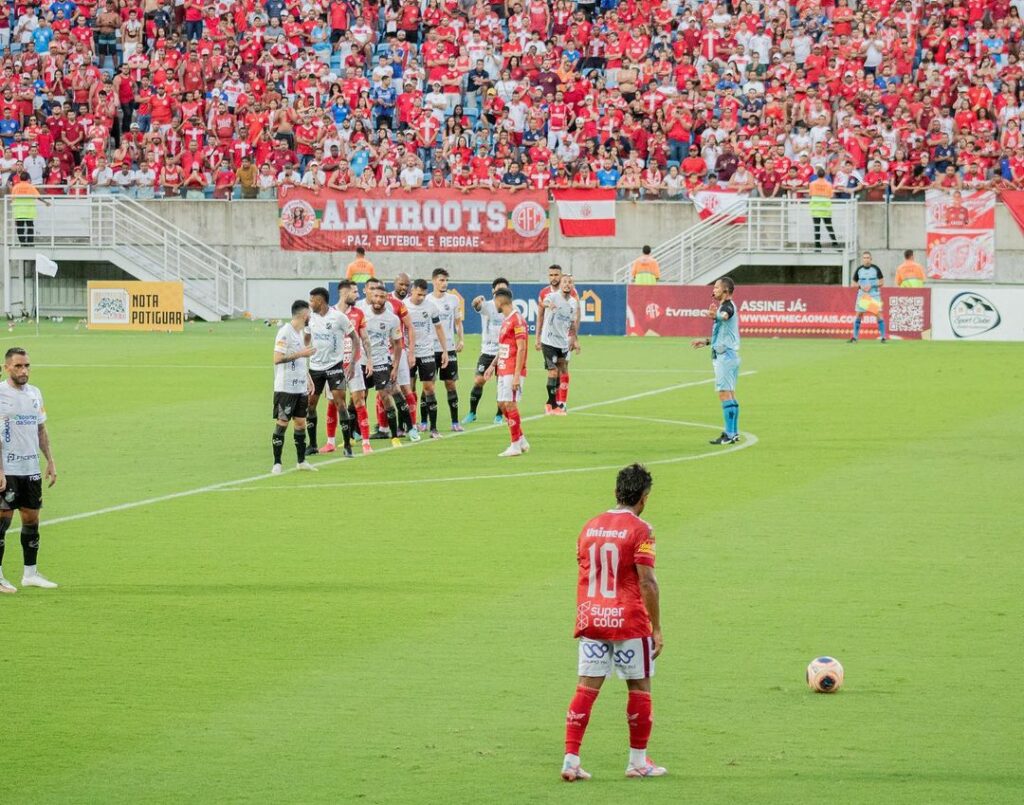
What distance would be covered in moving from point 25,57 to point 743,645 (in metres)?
45.7

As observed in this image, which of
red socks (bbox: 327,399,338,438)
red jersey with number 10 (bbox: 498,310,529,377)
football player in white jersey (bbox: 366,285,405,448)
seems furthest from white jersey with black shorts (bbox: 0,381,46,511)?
football player in white jersey (bbox: 366,285,405,448)

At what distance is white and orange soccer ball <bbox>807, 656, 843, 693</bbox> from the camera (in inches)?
420

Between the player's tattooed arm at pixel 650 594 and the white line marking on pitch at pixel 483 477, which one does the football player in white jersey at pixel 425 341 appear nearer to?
the white line marking on pitch at pixel 483 477

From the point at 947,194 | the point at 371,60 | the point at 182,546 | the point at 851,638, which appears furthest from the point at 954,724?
the point at 371,60

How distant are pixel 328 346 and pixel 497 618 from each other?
10202mm

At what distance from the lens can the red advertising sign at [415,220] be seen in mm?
48781

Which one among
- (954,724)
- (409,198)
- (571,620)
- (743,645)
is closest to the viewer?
(954,724)

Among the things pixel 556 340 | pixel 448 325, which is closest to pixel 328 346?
pixel 448 325

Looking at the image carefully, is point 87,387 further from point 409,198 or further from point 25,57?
point 25,57

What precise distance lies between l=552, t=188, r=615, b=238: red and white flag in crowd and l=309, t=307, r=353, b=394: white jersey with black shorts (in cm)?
2621

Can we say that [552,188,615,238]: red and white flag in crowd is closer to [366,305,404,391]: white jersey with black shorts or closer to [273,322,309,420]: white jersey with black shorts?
[366,305,404,391]: white jersey with black shorts

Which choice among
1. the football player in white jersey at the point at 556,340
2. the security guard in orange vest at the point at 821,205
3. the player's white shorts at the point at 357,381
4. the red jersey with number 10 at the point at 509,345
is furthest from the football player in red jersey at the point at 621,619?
the security guard in orange vest at the point at 821,205

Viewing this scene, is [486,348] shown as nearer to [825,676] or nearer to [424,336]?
[424,336]

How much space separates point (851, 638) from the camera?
12227 mm
